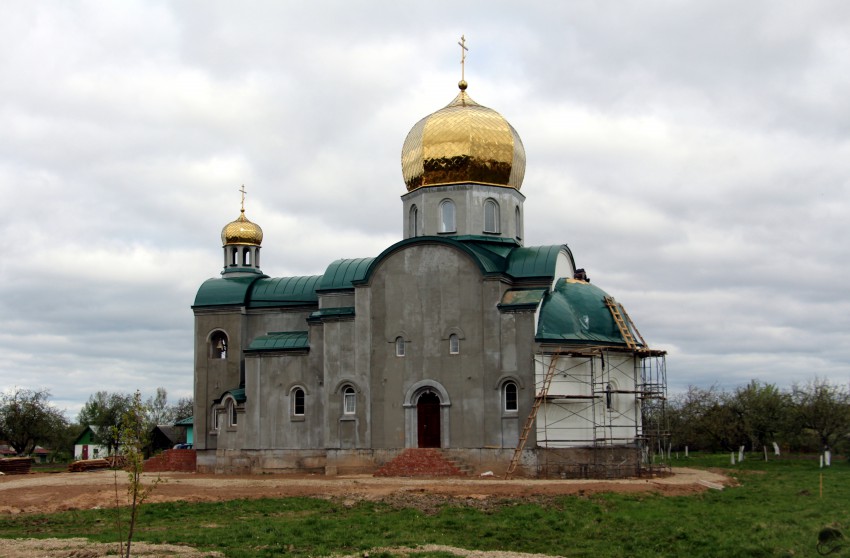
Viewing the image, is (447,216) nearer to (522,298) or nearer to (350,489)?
(522,298)

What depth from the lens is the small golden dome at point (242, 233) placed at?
45.4 metres

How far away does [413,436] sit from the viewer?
118 ft

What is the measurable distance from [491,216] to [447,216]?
1739mm

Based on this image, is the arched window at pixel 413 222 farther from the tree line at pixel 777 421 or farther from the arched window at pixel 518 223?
the tree line at pixel 777 421

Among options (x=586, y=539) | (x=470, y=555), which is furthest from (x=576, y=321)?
(x=470, y=555)

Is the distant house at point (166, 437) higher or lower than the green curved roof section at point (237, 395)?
lower

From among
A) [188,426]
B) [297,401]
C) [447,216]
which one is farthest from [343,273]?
[188,426]

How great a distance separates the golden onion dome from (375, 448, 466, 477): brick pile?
35.7 ft

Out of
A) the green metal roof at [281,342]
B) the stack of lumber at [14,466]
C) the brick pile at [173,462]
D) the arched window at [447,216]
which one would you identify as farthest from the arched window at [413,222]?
the stack of lumber at [14,466]

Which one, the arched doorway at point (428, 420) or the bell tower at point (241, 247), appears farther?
the bell tower at point (241, 247)

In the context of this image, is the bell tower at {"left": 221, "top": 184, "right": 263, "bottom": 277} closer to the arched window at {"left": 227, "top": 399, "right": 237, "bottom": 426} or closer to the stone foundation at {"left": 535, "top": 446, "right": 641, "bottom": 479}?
the arched window at {"left": 227, "top": 399, "right": 237, "bottom": 426}

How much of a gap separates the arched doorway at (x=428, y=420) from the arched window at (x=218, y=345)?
11.5 m

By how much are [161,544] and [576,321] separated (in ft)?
65.3

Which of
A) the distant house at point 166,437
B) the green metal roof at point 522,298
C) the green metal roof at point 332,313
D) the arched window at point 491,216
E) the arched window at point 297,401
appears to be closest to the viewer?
the green metal roof at point 522,298
